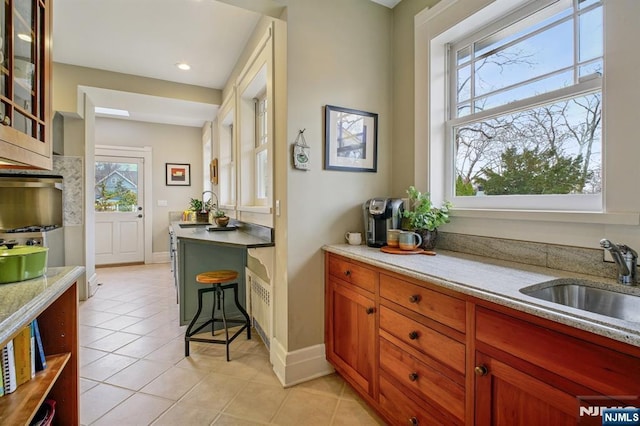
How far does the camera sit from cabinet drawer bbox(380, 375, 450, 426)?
4.27 ft

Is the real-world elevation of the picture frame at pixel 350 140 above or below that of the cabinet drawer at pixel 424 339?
above

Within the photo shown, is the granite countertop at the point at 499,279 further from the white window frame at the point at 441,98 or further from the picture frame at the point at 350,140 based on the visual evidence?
the picture frame at the point at 350,140

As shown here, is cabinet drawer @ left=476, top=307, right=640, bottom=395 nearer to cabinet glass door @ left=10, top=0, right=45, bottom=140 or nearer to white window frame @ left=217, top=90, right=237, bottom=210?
cabinet glass door @ left=10, top=0, right=45, bottom=140

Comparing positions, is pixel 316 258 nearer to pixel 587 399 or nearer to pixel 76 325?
pixel 76 325

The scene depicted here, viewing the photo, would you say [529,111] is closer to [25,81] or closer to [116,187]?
[25,81]

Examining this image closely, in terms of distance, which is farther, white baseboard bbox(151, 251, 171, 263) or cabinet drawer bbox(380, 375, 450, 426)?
white baseboard bbox(151, 251, 171, 263)

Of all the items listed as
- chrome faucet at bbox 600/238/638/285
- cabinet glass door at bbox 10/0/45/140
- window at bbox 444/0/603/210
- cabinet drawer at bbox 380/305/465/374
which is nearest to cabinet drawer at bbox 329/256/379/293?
cabinet drawer at bbox 380/305/465/374

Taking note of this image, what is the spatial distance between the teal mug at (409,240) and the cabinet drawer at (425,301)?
322mm

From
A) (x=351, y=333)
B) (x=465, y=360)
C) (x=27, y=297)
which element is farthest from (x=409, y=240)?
(x=27, y=297)

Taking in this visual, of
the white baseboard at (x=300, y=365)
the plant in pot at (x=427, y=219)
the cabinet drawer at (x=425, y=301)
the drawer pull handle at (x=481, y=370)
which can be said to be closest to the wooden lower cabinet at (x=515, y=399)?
the drawer pull handle at (x=481, y=370)

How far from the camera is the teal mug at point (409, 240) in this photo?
5.95 feet

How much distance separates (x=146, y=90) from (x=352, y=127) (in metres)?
3.00

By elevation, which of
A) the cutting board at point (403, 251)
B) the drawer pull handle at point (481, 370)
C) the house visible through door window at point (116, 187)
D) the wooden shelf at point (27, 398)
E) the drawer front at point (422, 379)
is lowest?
the drawer front at point (422, 379)

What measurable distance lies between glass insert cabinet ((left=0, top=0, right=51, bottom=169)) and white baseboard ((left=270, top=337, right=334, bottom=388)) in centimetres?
167
